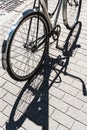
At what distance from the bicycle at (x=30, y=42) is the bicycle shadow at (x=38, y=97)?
0.15 meters

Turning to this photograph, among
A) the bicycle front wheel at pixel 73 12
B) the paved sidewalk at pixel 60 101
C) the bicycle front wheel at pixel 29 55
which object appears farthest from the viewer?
the bicycle front wheel at pixel 73 12

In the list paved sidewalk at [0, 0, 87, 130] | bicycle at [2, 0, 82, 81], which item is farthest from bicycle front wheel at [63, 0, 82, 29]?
paved sidewalk at [0, 0, 87, 130]

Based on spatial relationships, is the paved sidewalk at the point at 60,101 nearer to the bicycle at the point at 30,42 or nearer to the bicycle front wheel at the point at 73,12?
the bicycle at the point at 30,42

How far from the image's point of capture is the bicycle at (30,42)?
3.67 m

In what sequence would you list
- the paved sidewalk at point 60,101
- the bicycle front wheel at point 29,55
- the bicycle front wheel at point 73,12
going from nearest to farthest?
the paved sidewalk at point 60,101 → the bicycle front wheel at point 29,55 → the bicycle front wheel at point 73,12

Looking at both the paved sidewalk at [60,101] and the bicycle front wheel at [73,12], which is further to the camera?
the bicycle front wheel at [73,12]

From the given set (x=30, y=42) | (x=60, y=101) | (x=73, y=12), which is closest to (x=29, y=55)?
(x=30, y=42)

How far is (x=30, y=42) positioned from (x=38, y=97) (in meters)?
0.88

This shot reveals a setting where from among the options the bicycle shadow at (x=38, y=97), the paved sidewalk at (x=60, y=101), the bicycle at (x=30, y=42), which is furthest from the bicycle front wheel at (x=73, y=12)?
the bicycle shadow at (x=38, y=97)

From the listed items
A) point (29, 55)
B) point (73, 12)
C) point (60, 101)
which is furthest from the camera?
point (73, 12)

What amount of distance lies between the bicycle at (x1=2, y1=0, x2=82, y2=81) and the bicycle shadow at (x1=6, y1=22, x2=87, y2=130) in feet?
0.48

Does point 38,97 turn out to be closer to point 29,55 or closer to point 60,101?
point 60,101

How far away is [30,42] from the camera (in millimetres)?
→ 4141

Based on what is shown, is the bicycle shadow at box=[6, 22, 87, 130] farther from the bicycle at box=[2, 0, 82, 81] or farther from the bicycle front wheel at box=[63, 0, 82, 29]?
the bicycle front wheel at box=[63, 0, 82, 29]
